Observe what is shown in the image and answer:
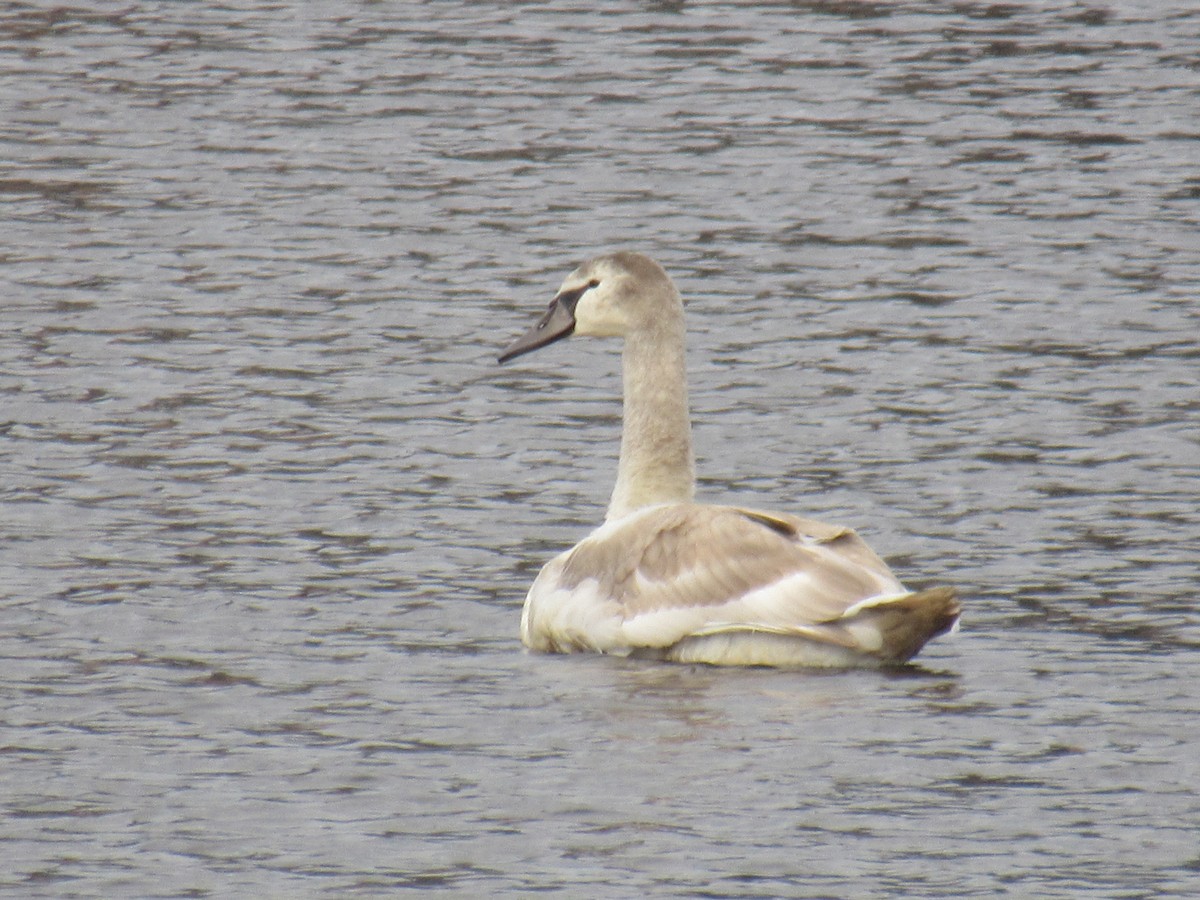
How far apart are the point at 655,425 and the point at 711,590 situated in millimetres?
1402

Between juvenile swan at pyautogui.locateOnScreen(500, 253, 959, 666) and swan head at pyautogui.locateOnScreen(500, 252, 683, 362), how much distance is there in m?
0.52

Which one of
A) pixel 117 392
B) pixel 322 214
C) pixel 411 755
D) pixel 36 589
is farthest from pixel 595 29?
pixel 411 755

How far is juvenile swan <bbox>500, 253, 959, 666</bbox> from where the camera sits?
1101cm

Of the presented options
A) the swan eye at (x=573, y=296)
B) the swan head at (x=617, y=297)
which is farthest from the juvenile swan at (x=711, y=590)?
the swan eye at (x=573, y=296)

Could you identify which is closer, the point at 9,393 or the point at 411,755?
the point at 411,755

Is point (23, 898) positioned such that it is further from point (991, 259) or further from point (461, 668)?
point (991, 259)

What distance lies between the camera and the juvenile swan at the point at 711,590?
11.0 m

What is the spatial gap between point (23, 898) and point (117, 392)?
26.9 feet

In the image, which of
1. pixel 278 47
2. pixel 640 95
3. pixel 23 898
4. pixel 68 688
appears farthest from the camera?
pixel 278 47

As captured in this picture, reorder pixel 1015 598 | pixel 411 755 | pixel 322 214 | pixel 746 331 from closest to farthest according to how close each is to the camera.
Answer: pixel 411 755
pixel 1015 598
pixel 746 331
pixel 322 214

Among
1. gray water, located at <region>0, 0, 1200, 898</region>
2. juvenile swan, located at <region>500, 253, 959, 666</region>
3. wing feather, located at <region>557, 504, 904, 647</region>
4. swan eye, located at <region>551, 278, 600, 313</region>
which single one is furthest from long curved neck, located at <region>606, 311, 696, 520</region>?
gray water, located at <region>0, 0, 1200, 898</region>

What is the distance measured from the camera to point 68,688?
10844 mm

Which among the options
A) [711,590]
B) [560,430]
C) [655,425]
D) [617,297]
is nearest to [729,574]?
[711,590]

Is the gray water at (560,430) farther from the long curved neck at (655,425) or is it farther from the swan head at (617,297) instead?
the swan head at (617,297)
